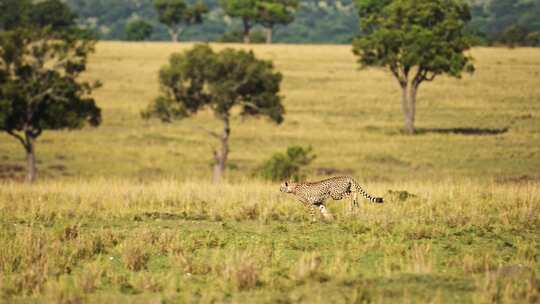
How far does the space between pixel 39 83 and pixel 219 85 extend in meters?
8.33

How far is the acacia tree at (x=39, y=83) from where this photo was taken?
115 feet

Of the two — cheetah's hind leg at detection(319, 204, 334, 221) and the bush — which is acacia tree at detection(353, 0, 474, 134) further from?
cheetah's hind leg at detection(319, 204, 334, 221)

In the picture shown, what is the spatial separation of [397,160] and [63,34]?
18.5 m

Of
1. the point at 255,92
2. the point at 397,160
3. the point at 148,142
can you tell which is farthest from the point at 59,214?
A: the point at 148,142

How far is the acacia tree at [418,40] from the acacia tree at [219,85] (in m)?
14.5

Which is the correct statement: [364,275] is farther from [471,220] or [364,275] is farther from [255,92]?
[255,92]

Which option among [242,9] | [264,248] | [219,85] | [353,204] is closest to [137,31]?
[242,9]

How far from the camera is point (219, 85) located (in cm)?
4034

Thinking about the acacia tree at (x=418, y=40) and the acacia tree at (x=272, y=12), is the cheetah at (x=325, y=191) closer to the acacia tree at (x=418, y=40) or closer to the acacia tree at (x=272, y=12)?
the acacia tree at (x=418, y=40)

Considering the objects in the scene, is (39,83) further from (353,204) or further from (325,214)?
(325,214)

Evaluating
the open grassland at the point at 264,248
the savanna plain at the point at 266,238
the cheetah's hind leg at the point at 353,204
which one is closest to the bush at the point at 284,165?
the savanna plain at the point at 266,238

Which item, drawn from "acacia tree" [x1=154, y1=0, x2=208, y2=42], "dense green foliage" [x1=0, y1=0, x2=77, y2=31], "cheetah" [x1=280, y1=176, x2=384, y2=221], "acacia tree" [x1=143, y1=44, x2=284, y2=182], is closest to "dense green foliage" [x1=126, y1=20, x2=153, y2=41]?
"acacia tree" [x1=154, y1=0, x2=208, y2=42]

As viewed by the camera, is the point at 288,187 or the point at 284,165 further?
the point at 284,165

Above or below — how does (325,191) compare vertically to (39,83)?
below
